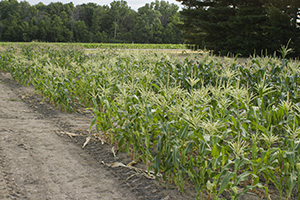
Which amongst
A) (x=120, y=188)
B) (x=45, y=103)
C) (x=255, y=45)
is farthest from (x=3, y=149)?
(x=255, y=45)

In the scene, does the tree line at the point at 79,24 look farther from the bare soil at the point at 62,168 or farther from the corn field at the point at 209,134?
the corn field at the point at 209,134

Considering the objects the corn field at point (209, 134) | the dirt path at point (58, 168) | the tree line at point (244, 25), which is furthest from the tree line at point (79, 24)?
the corn field at point (209, 134)

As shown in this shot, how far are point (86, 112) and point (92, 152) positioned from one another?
2594 mm

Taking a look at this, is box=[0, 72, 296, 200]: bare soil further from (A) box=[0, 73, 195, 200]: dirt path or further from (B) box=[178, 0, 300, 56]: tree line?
(B) box=[178, 0, 300, 56]: tree line

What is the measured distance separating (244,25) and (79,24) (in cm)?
5000

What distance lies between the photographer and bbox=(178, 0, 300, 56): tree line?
15.8 m

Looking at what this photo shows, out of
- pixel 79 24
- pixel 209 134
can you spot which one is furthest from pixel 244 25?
pixel 79 24

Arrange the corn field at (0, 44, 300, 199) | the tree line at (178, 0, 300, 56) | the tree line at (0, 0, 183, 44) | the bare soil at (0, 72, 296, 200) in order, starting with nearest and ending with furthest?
the corn field at (0, 44, 300, 199), the bare soil at (0, 72, 296, 200), the tree line at (178, 0, 300, 56), the tree line at (0, 0, 183, 44)

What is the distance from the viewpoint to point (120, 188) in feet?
11.5

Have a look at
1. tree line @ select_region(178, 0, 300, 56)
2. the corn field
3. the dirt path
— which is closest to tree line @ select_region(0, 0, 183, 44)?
tree line @ select_region(178, 0, 300, 56)

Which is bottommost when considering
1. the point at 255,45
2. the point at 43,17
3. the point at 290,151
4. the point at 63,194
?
the point at 63,194

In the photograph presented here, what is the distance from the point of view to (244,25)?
1783 centimetres

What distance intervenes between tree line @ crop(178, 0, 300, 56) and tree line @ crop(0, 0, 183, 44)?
87.2 feet

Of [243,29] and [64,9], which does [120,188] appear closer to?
[243,29]
